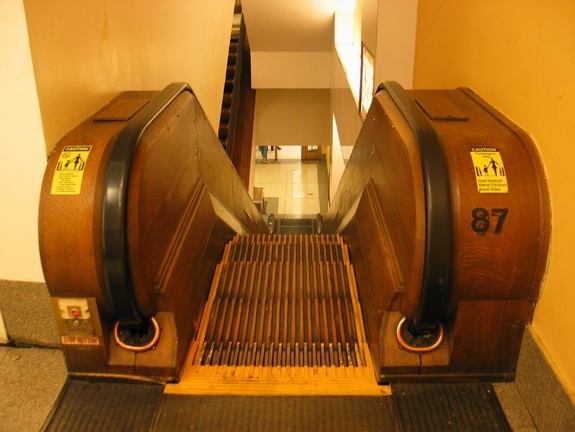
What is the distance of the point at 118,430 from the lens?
175 centimetres

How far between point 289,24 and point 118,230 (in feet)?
22.3

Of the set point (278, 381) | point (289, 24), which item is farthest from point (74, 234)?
point (289, 24)

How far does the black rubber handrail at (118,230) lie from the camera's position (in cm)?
173

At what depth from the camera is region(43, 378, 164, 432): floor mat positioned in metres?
1.78

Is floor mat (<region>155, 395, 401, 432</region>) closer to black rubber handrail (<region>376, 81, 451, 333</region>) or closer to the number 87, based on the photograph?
black rubber handrail (<region>376, 81, 451, 333</region>)

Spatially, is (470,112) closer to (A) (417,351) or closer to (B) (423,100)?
(B) (423,100)

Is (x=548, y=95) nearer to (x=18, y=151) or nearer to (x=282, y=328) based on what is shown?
(x=282, y=328)

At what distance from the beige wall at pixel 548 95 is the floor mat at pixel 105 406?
1.40 meters

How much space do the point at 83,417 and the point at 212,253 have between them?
1233 millimetres

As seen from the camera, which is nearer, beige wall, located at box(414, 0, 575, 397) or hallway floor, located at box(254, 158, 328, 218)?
beige wall, located at box(414, 0, 575, 397)

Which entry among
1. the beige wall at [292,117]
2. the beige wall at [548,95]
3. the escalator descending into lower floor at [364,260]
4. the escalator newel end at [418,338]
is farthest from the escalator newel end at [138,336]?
the beige wall at [292,117]

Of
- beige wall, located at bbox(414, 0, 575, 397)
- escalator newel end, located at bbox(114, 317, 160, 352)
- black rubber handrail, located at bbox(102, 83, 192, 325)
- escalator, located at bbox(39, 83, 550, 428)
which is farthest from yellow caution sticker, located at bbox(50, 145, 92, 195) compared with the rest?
beige wall, located at bbox(414, 0, 575, 397)

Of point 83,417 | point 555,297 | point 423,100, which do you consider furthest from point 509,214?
point 83,417

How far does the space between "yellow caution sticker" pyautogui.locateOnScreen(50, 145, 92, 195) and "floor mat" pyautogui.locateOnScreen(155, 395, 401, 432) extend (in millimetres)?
838
